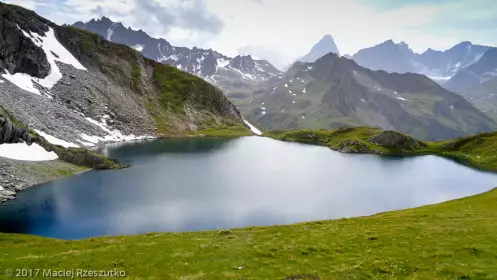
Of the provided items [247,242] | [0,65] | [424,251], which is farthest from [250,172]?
[0,65]

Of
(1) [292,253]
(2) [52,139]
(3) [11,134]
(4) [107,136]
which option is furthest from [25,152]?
(1) [292,253]

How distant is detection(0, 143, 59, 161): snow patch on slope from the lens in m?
98.3

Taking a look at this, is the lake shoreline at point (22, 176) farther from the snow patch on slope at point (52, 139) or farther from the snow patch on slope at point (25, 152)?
the snow patch on slope at point (52, 139)

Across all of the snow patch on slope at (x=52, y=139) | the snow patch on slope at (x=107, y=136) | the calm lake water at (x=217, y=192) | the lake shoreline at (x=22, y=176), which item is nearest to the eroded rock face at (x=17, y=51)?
the snow patch on slope at (x=107, y=136)

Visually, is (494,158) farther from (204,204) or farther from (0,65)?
(0,65)

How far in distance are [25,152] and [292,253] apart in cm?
10020

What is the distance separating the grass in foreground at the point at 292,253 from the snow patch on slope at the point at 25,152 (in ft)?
218

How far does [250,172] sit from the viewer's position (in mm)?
119188

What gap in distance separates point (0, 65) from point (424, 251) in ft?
621

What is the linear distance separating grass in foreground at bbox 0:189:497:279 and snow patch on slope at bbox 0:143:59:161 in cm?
6638

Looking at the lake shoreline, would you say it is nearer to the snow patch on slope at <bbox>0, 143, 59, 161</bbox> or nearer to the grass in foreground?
the snow patch on slope at <bbox>0, 143, 59, 161</bbox>

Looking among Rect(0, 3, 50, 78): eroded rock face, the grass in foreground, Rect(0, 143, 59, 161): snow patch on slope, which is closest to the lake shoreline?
Rect(0, 143, 59, 161): snow patch on slope

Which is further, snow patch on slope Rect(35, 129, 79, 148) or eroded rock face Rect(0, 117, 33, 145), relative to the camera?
snow patch on slope Rect(35, 129, 79, 148)

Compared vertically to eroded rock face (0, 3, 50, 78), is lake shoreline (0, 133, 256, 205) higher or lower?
lower
